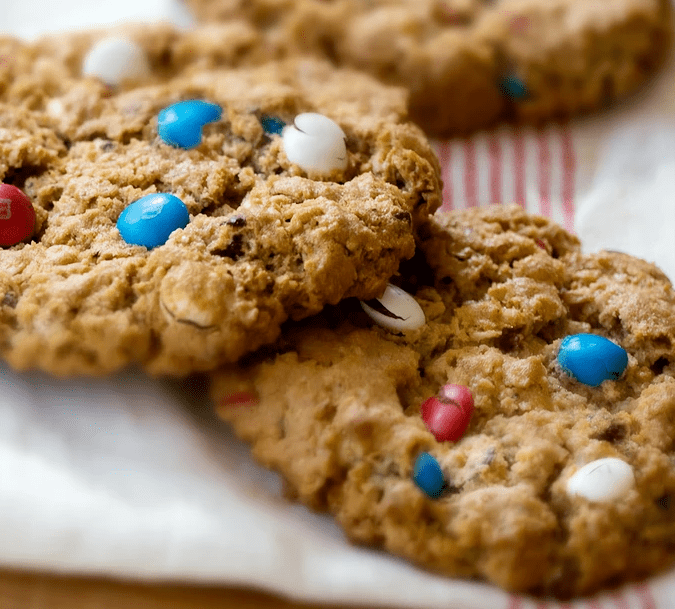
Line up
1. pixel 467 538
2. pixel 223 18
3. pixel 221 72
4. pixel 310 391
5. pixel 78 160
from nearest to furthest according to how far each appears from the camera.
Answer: pixel 467 538 → pixel 310 391 → pixel 78 160 → pixel 221 72 → pixel 223 18

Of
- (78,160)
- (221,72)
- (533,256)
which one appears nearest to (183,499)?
(78,160)

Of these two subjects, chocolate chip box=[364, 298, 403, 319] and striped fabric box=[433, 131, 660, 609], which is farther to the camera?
striped fabric box=[433, 131, 660, 609]

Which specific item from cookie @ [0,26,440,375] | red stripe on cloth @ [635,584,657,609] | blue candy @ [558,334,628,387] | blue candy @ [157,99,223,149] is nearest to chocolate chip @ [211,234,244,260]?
cookie @ [0,26,440,375]

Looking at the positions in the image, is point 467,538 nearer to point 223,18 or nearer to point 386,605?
point 386,605

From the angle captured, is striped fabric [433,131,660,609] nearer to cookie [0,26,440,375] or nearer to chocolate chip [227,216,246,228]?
cookie [0,26,440,375]

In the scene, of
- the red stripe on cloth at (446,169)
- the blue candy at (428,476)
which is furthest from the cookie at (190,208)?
the red stripe on cloth at (446,169)

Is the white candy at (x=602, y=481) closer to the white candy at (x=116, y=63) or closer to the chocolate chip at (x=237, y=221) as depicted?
the chocolate chip at (x=237, y=221)
